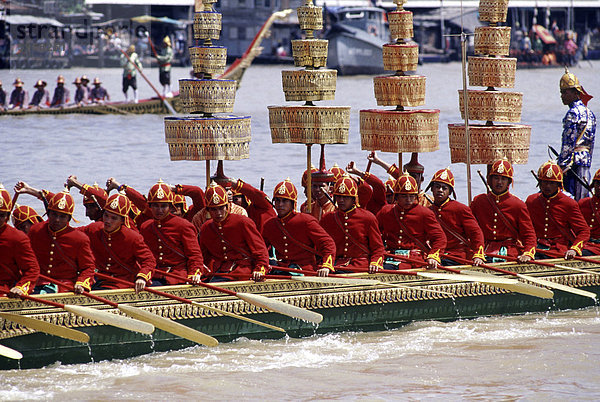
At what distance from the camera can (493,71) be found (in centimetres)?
1277

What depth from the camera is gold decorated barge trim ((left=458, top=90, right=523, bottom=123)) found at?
1273 cm

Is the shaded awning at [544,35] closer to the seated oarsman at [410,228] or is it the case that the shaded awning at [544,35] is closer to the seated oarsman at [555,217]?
the seated oarsman at [555,217]

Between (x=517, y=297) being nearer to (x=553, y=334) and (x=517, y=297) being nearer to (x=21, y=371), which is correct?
(x=553, y=334)

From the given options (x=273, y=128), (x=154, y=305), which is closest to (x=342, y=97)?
(x=273, y=128)

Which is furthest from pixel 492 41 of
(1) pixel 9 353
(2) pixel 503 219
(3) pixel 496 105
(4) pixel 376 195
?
(1) pixel 9 353

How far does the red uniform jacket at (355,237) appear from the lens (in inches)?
412

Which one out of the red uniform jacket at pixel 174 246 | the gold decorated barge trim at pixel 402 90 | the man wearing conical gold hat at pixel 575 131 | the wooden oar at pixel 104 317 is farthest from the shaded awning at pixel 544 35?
the wooden oar at pixel 104 317

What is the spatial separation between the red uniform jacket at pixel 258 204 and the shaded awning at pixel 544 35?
4680 centimetres

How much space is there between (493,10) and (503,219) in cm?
298

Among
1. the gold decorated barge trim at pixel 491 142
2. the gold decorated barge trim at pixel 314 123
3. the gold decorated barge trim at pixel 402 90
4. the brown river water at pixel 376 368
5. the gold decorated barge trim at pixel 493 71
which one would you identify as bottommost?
the brown river water at pixel 376 368

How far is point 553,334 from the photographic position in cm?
1071

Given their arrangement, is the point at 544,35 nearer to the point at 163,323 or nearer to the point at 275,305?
the point at 275,305

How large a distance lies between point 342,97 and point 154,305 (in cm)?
3180

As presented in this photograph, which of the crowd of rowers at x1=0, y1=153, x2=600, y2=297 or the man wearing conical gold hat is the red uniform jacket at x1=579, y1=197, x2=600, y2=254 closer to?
the crowd of rowers at x1=0, y1=153, x2=600, y2=297
